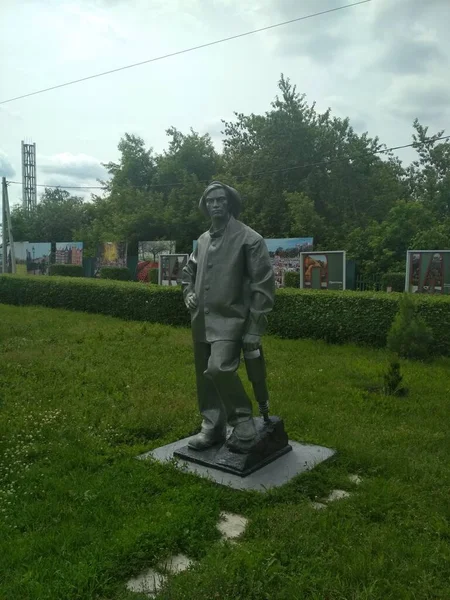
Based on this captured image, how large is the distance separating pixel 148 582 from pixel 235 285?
82.4 inches

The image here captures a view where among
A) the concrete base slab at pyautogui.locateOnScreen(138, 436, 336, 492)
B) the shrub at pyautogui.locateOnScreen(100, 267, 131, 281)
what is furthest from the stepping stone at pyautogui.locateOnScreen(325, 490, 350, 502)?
the shrub at pyautogui.locateOnScreen(100, 267, 131, 281)

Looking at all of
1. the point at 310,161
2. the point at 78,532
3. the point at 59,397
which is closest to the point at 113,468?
the point at 78,532

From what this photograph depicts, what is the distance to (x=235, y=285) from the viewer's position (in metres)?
4.10

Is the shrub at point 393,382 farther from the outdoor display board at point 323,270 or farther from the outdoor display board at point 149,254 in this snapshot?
the outdoor display board at point 149,254

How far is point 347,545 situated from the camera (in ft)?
9.98

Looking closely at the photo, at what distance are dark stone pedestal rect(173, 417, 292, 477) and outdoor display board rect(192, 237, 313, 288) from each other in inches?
555

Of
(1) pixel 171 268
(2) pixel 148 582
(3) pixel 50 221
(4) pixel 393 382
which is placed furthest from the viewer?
(3) pixel 50 221

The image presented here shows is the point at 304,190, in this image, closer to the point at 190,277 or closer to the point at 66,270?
the point at 66,270

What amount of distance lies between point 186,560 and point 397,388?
4.23 m

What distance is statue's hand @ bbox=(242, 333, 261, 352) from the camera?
13.2 ft

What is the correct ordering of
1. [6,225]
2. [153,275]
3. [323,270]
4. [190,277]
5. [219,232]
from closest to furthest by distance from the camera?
[219,232] → [190,277] → [323,270] → [153,275] → [6,225]

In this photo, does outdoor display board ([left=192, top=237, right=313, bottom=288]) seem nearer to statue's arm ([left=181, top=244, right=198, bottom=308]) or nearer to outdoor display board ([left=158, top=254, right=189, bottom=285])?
outdoor display board ([left=158, top=254, right=189, bottom=285])

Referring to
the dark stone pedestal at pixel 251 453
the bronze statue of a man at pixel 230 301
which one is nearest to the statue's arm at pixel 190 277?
the bronze statue of a man at pixel 230 301

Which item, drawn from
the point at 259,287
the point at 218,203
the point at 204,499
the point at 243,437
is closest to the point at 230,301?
the point at 259,287
